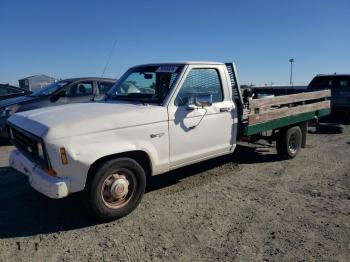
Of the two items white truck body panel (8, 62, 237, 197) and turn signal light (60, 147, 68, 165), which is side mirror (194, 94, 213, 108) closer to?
white truck body panel (8, 62, 237, 197)

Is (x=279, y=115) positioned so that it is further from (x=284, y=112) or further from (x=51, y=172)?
(x=51, y=172)

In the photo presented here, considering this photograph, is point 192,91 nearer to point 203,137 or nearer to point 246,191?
point 203,137

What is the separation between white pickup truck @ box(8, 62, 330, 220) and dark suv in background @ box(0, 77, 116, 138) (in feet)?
12.1

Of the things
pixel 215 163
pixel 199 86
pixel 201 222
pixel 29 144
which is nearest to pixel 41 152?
pixel 29 144

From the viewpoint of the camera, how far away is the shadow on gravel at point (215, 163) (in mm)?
5430

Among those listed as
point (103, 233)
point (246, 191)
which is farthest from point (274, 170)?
point (103, 233)

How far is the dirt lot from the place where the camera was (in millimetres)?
3330

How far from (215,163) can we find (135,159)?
260cm

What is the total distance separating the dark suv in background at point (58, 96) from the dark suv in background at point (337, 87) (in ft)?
24.7

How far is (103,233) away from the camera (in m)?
3.72

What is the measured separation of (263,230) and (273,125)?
2.86 metres

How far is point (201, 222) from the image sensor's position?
3977 millimetres

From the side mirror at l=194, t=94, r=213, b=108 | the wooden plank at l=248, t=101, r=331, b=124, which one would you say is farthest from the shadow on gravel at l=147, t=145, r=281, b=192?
the side mirror at l=194, t=94, r=213, b=108

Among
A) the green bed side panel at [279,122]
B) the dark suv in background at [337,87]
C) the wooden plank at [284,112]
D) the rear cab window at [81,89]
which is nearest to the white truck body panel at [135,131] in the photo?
the green bed side panel at [279,122]
